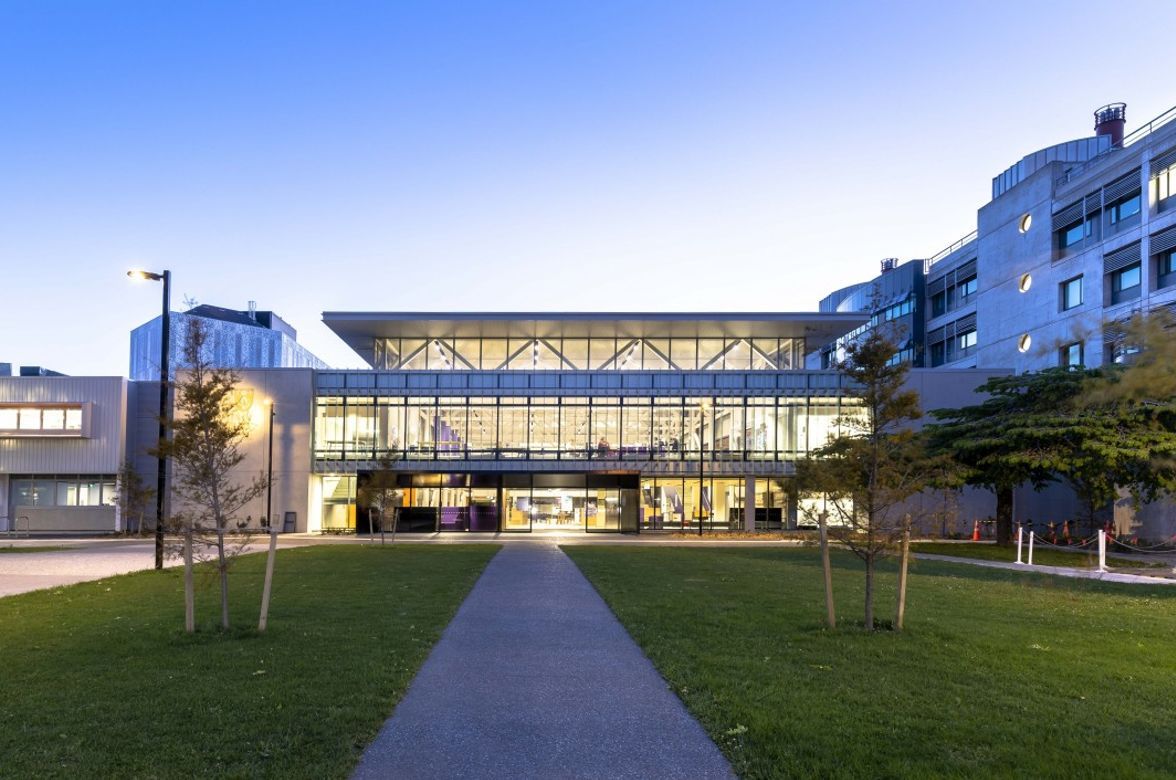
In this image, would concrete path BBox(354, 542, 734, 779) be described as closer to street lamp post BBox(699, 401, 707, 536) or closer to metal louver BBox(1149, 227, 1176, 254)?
street lamp post BBox(699, 401, 707, 536)

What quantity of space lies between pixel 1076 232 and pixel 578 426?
32.1 m

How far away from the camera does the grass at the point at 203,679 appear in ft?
19.7

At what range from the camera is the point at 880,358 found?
12.3 meters

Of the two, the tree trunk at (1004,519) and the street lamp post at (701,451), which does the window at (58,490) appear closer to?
the street lamp post at (701,451)

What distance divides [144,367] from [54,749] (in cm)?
17469

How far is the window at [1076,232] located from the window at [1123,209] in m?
1.95

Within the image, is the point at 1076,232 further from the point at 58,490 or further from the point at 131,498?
the point at 58,490

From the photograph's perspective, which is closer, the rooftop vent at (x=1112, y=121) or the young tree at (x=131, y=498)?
the young tree at (x=131, y=498)

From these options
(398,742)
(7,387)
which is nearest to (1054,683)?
(398,742)

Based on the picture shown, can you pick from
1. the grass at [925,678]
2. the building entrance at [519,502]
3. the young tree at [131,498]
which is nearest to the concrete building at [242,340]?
the young tree at [131,498]

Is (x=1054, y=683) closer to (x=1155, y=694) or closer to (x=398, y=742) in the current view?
(x=1155, y=694)

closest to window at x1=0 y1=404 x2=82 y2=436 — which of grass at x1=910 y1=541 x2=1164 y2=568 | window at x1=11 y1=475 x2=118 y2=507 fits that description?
window at x1=11 y1=475 x2=118 y2=507

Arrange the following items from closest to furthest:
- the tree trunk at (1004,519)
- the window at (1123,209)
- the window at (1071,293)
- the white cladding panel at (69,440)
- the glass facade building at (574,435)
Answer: the tree trunk at (1004,519), the window at (1123,209), the white cladding panel at (69,440), the glass facade building at (574,435), the window at (1071,293)

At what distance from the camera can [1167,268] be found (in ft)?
130
